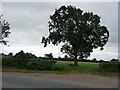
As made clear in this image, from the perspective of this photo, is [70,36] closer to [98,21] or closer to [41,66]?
[98,21]

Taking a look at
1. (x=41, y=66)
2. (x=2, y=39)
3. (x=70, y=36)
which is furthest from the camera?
(x=2, y=39)

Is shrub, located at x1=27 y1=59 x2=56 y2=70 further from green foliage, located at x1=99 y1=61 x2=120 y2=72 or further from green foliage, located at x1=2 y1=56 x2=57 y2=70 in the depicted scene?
green foliage, located at x1=99 y1=61 x2=120 y2=72

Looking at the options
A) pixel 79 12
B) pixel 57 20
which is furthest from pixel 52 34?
pixel 79 12

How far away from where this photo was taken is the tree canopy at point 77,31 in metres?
40.9

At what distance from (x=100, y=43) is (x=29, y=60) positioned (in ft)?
37.3

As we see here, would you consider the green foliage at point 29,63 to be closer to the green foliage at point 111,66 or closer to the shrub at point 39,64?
the shrub at point 39,64

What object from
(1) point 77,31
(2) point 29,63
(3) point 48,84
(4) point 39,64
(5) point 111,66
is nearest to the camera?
(3) point 48,84

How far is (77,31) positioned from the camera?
41.2 m

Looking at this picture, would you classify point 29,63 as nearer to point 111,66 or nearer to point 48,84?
point 111,66

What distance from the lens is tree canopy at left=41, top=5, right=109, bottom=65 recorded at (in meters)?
40.9

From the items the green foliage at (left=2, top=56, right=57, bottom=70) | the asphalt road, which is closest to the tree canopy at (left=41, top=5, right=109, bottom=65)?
the green foliage at (left=2, top=56, right=57, bottom=70)

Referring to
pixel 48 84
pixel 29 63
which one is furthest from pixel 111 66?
pixel 48 84

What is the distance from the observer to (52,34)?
42.2m

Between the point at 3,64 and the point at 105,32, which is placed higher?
the point at 105,32
